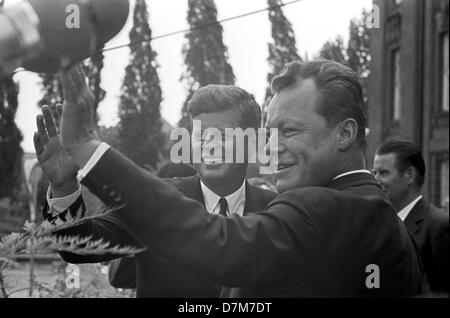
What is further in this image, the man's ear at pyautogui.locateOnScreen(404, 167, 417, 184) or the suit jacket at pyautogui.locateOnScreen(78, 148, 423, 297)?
the man's ear at pyautogui.locateOnScreen(404, 167, 417, 184)

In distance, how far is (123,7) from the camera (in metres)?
1.24

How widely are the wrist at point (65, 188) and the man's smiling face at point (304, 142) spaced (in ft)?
1.15

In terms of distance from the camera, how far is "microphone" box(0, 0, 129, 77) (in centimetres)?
98

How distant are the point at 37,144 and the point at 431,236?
4.92 feet

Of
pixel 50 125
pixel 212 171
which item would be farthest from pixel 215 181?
pixel 50 125

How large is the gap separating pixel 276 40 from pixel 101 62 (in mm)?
505

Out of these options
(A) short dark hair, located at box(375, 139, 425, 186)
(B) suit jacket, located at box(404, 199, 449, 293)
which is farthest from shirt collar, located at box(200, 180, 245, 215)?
(A) short dark hair, located at box(375, 139, 425, 186)

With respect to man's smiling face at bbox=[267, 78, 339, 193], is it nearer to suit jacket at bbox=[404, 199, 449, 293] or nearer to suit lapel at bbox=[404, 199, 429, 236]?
suit jacket at bbox=[404, 199, 449, 293]

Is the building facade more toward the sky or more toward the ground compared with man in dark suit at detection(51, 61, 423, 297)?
more toward the sky

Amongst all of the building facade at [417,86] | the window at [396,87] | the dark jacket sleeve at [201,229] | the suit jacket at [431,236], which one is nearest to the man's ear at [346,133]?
the dark jacket sleeve at [201,229]

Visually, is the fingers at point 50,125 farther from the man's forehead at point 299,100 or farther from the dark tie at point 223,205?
the dark tie at point 223,205

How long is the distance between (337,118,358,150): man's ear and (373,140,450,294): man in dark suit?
845 millimetres

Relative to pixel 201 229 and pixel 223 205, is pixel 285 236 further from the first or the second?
pixel 223 205

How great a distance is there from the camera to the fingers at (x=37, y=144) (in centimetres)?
127
